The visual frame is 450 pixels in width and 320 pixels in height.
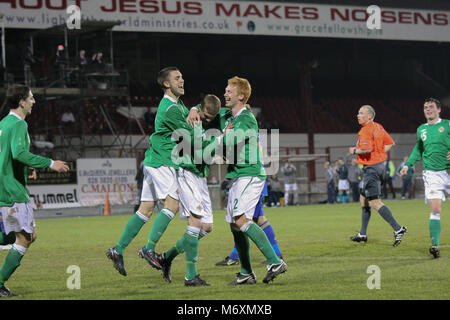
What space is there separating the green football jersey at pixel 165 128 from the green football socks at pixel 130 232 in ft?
2.29

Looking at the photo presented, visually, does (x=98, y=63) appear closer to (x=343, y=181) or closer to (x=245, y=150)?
(x=343, y=181)

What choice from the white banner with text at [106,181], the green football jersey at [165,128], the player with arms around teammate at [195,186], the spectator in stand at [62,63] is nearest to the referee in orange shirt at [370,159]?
the green football jersey at [165,128]

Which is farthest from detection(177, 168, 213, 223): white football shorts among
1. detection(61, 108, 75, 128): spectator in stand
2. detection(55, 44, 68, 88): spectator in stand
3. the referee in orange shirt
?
detection(61, 108, 75, 128): spectator in stand

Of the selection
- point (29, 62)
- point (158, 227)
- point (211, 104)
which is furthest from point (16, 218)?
point (29, 62)

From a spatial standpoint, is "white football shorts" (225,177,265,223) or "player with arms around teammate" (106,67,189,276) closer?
"white football shorts" (225,177,265,223)

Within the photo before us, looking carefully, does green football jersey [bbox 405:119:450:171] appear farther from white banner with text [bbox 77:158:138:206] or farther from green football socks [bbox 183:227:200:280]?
white banner with text [bbox 77:158:138:206]

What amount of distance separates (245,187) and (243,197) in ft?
0.38

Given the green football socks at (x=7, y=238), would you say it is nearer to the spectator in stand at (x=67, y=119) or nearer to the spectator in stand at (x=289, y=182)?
the spectator in stand at (x=289, y=182)

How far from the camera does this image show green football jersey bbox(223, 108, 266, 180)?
319 inches

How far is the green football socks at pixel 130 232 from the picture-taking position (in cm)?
928

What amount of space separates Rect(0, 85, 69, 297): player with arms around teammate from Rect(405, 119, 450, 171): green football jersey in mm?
5843

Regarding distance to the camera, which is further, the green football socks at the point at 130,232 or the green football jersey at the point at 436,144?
the green football jersey at the point at 436,144
